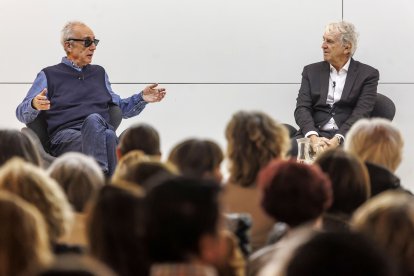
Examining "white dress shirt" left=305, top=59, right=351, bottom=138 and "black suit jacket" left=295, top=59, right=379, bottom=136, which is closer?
"black suit jacket" left=295, top=59, right=379, bottom=136

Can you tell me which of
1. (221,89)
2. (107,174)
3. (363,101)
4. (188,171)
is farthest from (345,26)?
(188,171)

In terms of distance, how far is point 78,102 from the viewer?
6.36m

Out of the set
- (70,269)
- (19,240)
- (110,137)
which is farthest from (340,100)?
(70,269)

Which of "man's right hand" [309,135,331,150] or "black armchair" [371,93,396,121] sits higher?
"black armchair" [371,93,396,121]

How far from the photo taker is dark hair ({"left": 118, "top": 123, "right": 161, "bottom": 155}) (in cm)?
406

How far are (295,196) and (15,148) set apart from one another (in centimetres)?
154

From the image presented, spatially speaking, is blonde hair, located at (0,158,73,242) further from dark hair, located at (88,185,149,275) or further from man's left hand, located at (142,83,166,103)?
man's left hand, located at (142,83,166,103)

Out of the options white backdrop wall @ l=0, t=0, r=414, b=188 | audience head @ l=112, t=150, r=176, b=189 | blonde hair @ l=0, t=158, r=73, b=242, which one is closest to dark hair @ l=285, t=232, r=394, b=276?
blonde hair @ l=0, t=158, r=73, b=242

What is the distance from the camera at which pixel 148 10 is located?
7.65 metres

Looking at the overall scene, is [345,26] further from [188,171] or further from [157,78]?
[188,171]

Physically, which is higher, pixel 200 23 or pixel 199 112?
pixel 200 23

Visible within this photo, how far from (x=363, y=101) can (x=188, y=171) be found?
3482mm

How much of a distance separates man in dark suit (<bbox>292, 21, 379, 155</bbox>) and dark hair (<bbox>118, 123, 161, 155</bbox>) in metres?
2.72

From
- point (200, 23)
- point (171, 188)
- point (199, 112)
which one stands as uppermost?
point (171, 188)
